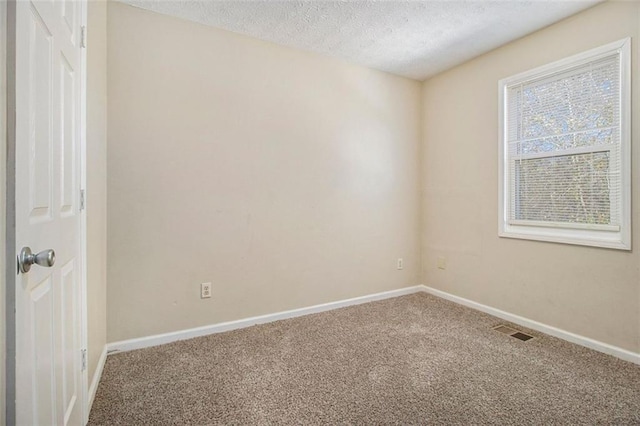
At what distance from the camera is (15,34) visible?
0.77 meters

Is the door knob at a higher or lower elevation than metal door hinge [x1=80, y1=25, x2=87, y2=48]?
lower

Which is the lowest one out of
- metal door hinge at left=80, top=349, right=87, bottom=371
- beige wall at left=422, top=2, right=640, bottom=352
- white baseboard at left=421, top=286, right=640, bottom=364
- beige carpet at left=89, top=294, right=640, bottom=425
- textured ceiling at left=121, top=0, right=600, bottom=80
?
beige carpet at left=89, top=294, right=640, bottom=425

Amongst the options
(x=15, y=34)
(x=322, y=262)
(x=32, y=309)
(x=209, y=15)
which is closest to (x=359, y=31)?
(x=209, y=15)

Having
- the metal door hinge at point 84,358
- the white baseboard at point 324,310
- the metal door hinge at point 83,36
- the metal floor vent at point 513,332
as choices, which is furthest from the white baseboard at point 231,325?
the metal door hinge at point 83,36

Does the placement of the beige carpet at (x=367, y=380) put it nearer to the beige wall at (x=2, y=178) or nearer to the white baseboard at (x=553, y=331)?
the white baseboard at (x=553, y=331)

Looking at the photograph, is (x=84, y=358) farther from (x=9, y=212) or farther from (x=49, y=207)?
(x=9, y=212)

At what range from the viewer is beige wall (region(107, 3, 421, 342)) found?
227 centimetres

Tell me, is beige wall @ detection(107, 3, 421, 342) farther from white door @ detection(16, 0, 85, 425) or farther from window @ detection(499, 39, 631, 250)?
window @ detection(499, 39, 631, 250)

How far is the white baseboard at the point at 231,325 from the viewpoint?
2270mm

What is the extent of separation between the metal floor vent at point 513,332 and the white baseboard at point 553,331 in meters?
0.16

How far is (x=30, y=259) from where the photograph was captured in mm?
821

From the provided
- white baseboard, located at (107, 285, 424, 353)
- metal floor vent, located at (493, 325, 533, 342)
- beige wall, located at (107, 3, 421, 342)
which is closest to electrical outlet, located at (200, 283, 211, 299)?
beige wall, located at (107, 3, 421, 342)

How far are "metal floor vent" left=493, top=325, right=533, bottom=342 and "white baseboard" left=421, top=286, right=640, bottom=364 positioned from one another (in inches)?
6.1

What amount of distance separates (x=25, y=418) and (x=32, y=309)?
0.90ft
